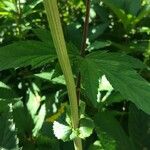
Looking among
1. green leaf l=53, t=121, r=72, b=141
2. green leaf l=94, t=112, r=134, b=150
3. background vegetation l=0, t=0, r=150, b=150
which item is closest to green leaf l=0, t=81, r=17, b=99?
background vegetation l=0, t=0, r=150, b=150

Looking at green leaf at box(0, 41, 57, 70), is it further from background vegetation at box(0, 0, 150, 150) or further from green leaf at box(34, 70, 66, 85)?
green leaf at box(34, 70, 66, 85)

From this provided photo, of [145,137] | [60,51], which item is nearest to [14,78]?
Answer: [145,137]

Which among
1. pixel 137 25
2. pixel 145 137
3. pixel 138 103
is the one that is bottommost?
pixel 145 137

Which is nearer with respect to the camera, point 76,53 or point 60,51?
point 60,51

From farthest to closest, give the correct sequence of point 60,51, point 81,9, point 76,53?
point 81,9 → point 76,53 → point 60,51

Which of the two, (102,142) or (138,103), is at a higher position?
(138,103)

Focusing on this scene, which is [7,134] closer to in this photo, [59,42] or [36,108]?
[36,108]

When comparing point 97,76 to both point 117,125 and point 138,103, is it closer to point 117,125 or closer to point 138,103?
point 138,103
